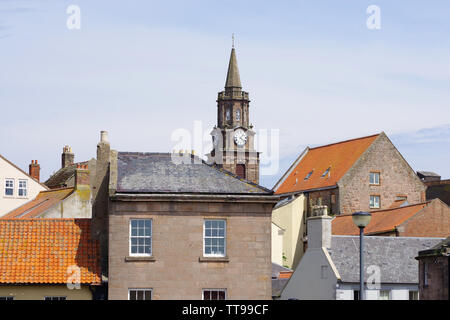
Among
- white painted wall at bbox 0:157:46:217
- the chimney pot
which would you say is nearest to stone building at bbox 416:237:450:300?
the chimney pot

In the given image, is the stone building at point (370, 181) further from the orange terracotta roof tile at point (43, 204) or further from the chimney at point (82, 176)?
the chimney at point (82, 176)

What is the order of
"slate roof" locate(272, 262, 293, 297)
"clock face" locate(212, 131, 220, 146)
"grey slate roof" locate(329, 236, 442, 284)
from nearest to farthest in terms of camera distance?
"grey slate roof" locate(329, 236, 442, 284) → "slate roof" locate(272, 262, 293, 297) → "clock face" locate(212, 131, 220, 146)

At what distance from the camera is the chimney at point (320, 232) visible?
5653cm

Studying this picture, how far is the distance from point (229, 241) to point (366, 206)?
57.4 metres

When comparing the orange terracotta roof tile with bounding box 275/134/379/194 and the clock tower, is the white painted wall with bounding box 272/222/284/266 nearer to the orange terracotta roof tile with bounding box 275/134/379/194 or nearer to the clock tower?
the orange terracotta roof tile with bounding box 275/134/379/194

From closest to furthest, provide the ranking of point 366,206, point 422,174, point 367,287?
point 367,287 < point 366,206 < point 422,174

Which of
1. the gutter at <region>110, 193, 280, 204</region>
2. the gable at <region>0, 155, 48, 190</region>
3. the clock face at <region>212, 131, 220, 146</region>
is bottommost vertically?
the gutter at <region>110, 193, 280, 204</region>

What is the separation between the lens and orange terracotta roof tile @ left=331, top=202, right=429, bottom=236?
75.7 meters

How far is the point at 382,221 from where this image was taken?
78812mm

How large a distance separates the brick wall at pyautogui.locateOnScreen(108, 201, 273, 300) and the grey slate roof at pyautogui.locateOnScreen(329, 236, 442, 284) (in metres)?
15.2

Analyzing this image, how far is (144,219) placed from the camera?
127 feet

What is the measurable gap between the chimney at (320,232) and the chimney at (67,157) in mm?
45438
